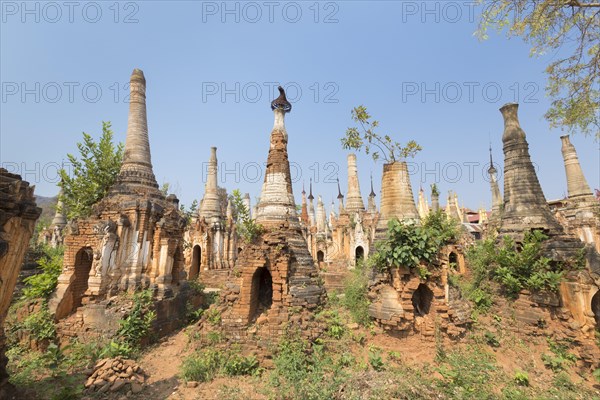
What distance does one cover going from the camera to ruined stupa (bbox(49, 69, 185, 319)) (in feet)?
32.6

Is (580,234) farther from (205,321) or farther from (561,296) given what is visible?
(205,321)

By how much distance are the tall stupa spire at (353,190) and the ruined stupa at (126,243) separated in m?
14.1

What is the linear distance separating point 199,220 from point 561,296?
67.4 feet

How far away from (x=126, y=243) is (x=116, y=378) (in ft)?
16.2

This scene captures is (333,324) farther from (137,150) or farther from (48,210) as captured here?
(48,210)

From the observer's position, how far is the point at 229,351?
26.7ft

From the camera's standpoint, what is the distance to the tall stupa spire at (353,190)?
23328 millimetres

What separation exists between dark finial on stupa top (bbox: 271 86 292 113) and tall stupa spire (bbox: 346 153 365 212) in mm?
12302

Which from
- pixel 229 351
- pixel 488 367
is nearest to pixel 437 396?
pixel 488 367

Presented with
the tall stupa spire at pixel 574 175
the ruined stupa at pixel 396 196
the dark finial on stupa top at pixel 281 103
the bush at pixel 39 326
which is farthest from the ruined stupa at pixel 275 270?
the tall stupa spire at pixel 574 175

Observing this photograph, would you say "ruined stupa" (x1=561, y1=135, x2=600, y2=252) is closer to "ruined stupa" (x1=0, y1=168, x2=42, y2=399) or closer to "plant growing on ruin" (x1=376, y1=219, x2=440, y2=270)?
"plant growing on ruin" (x1=376, y1=219, x2=440, y2=270)

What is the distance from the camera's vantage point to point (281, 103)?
1170cm

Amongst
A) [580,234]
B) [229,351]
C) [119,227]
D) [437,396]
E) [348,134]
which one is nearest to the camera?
[437,396]

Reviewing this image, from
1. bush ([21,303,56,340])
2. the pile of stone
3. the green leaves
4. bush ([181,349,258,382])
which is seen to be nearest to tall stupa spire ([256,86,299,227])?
the green leaves
